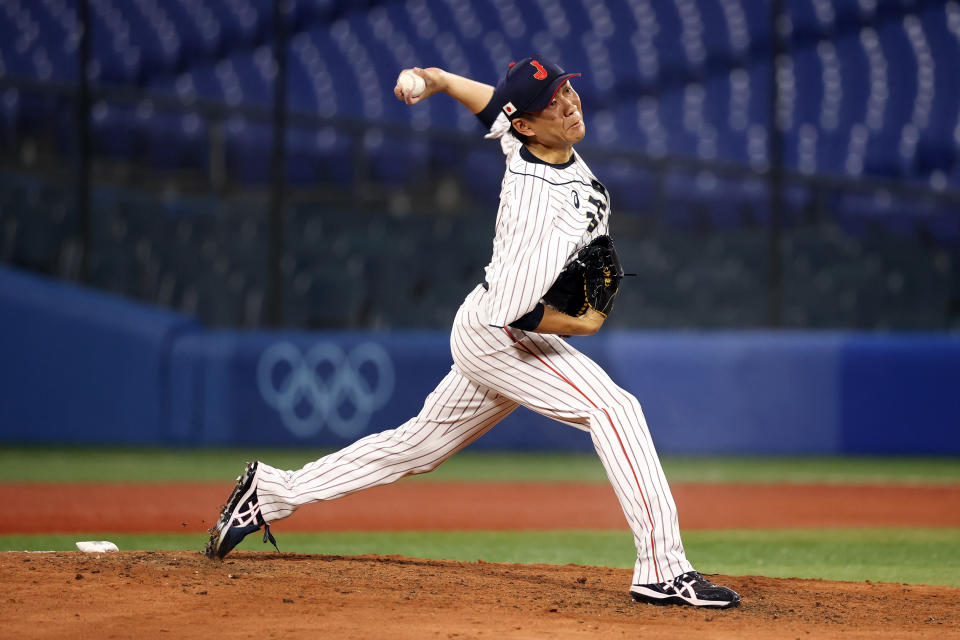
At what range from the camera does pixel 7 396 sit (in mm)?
9305

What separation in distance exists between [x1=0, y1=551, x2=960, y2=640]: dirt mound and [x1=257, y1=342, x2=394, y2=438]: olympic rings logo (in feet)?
17.2

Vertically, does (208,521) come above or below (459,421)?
below

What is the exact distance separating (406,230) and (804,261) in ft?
12.2

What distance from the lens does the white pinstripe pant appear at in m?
3.27

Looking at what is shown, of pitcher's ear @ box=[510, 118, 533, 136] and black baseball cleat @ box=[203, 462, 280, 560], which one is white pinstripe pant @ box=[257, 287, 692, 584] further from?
pitcher's ear @ box=[510, 118, 533, 136]

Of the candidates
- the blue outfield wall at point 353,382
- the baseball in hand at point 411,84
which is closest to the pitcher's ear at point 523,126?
the baseball in hand at point 411,84

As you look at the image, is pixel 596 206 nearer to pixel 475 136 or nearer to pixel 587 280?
pixel 587 280

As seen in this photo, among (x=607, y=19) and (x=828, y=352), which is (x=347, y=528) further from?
(x=607, y=19)

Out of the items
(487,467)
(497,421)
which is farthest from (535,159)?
(487,467)

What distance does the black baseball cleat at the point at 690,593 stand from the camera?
3.25 meters

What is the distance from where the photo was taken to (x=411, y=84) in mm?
3377

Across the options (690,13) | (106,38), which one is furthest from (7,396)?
(690,13)

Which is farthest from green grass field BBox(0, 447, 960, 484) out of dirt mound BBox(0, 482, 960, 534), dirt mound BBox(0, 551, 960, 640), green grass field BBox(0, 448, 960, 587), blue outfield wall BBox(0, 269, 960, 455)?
dirt mound BBox(0, 551, 960, 640)

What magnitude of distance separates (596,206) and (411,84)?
0.60 metres
